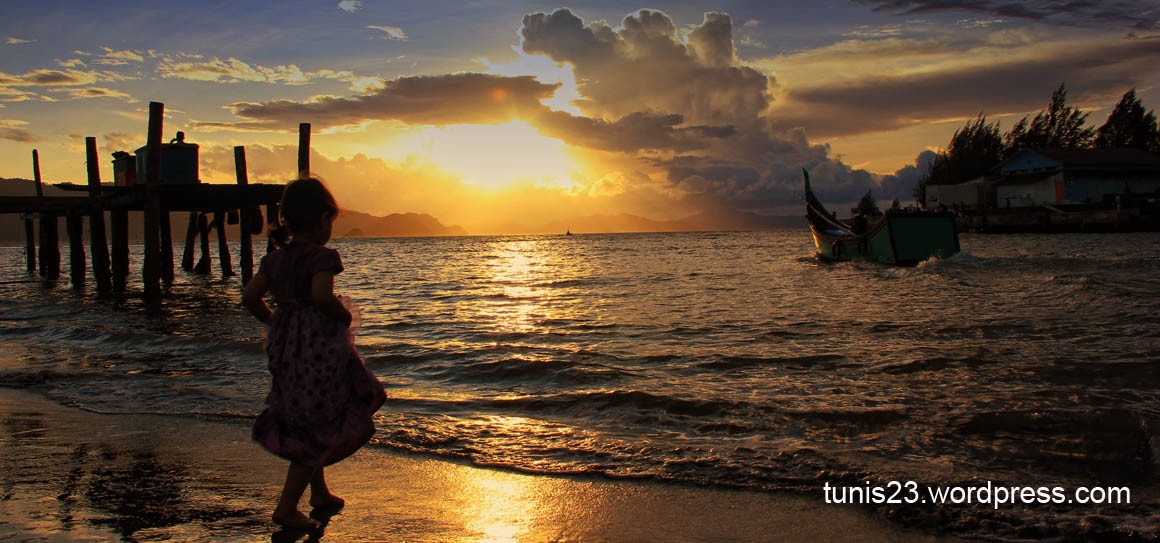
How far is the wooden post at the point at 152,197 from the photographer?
57.1ft

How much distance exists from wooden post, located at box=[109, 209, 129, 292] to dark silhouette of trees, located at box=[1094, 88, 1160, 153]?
8438cm

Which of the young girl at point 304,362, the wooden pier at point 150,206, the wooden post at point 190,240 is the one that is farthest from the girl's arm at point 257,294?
the wooden post at point 190,240

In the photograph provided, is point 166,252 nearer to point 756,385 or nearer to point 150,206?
point 150,206

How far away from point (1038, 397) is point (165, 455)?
6390 mm

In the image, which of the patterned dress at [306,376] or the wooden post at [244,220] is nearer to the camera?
the patterned dress at [306,376]

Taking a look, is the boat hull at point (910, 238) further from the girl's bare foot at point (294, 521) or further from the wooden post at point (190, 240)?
the wooden post at point (190, 240)

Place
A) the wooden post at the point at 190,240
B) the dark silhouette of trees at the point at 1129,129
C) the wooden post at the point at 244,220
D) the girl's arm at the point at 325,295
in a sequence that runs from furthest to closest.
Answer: the dark silhouette of trees at the point at 1129,129, the wooden post at the point at 190,240, the wooden post at the point at 244,220, the girl's arm at the point at 325,295

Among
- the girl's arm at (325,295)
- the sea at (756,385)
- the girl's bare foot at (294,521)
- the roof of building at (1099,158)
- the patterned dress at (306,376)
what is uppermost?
the roof of building at (1099,158)

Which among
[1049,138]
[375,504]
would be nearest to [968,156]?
[1049,138]

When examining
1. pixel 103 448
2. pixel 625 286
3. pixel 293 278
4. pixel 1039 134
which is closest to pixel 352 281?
pixel 625 286

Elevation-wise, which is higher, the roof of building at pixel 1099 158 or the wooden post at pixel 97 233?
the roof of building at pixel 1099 158

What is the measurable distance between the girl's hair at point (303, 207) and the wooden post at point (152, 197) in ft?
54.5

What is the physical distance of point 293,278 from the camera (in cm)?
327

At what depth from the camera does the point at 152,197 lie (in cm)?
1817
